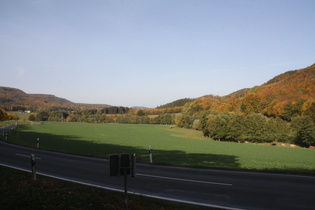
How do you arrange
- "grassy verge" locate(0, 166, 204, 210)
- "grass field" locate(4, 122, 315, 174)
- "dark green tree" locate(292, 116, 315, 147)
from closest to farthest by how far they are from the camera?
1. "grassy verge" locate(0, 166, 204, 210)
2. "grass field" locate(4, 122, 315, 174)
3. "dark green tree" locate(292, 116, 315, 147)

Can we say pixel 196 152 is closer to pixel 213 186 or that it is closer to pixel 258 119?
pixel 213 186

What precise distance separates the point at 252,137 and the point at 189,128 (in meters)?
36.3

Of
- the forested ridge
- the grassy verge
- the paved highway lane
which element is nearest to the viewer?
the grassy verge

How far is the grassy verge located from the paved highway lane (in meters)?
1.22

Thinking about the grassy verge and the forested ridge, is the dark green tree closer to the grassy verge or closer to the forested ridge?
the forested ridge

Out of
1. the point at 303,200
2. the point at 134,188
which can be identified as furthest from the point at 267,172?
the point at 134,188

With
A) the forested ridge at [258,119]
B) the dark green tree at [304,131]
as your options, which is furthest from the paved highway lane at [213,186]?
the dark green tree at [304,131]

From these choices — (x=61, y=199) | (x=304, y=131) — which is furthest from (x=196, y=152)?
(x=304, y=131)

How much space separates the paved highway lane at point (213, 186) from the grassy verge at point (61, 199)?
1.22 metres

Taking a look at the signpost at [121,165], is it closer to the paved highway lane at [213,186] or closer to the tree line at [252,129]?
the paved highway lane at [213,186]

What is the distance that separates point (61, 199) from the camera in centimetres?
582

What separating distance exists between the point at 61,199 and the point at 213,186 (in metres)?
5.53

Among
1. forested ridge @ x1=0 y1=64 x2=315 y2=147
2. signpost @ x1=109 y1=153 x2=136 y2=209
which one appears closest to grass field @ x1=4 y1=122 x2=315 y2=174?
signpost @ x1=109 y1=153 x2=136 y2=209

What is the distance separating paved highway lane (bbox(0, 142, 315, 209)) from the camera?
21.8ft
